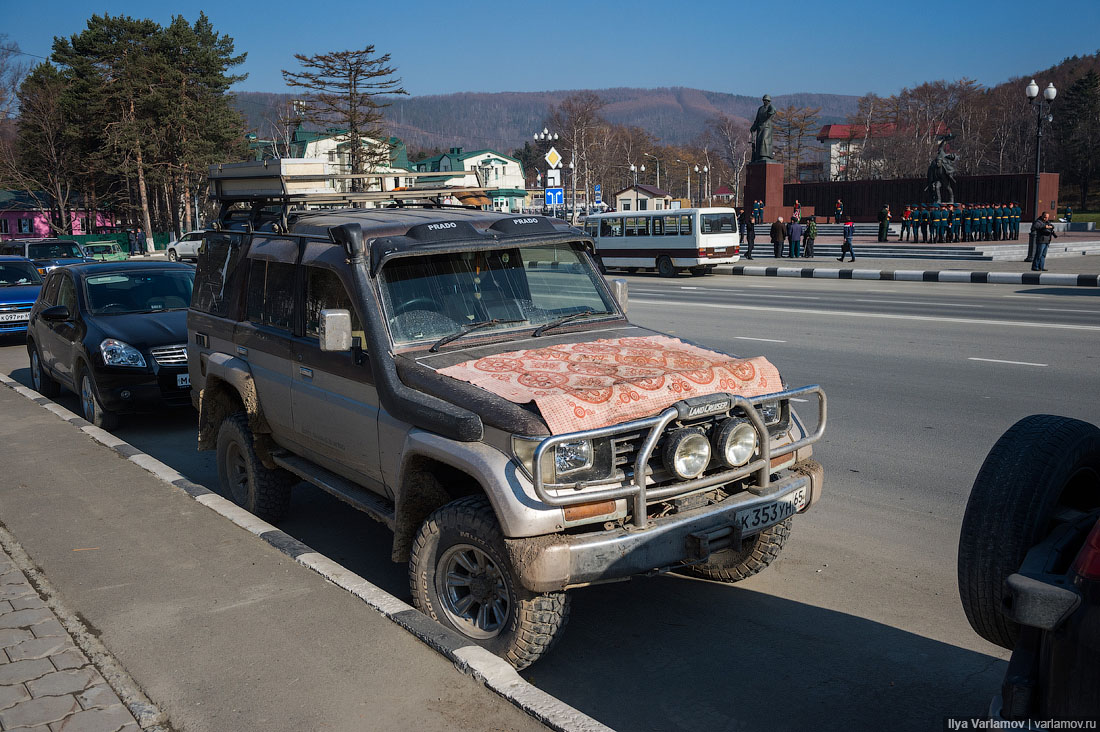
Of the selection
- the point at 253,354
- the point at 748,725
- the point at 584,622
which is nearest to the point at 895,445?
the point at 584,622

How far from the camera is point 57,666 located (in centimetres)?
396

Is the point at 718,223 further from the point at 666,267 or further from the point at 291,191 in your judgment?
the point at 291,191

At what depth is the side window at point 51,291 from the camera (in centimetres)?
1112

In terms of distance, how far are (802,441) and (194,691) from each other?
2.98m

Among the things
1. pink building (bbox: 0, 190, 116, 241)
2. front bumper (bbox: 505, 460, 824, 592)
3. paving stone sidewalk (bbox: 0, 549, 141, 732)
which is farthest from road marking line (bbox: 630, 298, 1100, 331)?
pink building (bbox: 0, 190, 116, 241)

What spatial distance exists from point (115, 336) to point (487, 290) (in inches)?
233

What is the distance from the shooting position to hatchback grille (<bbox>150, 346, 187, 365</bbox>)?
9.27 m

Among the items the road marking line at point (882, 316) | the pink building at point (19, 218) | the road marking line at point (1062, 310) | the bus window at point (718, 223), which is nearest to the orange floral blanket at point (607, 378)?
the road marking line at point (882, 316)

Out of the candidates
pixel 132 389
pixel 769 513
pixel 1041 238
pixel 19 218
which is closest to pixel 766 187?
pixel 1041 238

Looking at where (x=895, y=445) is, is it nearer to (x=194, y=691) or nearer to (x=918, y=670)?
(x=918, y=670)

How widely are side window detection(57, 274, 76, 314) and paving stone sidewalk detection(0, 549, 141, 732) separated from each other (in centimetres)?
642

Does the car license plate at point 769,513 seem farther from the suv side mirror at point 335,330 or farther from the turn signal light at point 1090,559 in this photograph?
the suv side mirror at point 335,330

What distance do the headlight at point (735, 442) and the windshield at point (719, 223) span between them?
26.0 m

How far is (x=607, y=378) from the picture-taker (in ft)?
14.0
